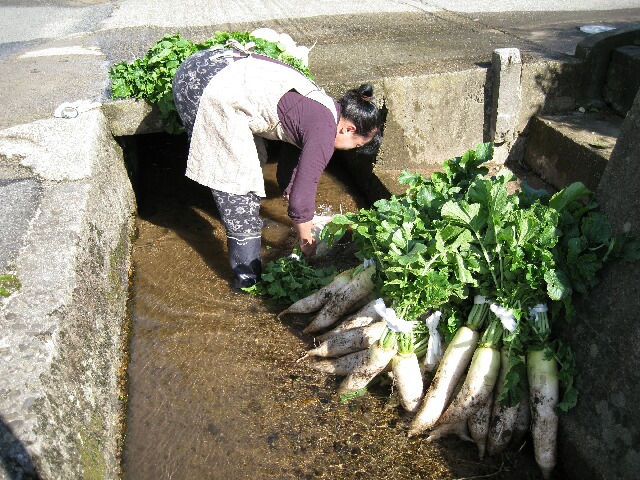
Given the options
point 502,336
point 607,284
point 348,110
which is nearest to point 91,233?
point 348,110

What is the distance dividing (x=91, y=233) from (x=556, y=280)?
2462 mm

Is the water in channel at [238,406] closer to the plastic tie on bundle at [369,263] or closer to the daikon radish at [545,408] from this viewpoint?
the daikon radish at [545,408]

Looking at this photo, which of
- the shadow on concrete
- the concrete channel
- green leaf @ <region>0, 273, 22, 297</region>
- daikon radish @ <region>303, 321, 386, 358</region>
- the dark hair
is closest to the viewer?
the shadow on concrete

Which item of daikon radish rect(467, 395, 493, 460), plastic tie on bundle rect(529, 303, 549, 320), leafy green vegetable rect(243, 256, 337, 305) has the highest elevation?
plastic tie on bundle rect(529, 303, 549, 320)

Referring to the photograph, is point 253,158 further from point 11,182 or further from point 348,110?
point 11,182

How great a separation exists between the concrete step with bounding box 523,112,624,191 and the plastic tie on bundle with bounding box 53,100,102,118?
3.62 meters

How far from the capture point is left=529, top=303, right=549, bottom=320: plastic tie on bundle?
2.70m

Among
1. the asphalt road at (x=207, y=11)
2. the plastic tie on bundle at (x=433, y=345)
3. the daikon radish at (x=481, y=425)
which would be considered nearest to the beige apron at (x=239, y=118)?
the plastic tie on bundle at (x=433, y=345)

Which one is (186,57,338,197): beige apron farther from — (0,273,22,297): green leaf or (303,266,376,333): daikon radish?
(0,273,22,297): green leaf

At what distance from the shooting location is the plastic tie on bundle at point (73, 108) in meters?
4.27

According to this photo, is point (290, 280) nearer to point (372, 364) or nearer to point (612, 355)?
point (372, 364)

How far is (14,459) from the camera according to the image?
1.90 meters

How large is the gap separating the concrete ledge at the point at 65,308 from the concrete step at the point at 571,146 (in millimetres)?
3434

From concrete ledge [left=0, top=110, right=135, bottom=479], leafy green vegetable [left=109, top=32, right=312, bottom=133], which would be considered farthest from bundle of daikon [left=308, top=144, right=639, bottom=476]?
leafy green vegetable [left=109, top=32, right=312, bottom=133]
